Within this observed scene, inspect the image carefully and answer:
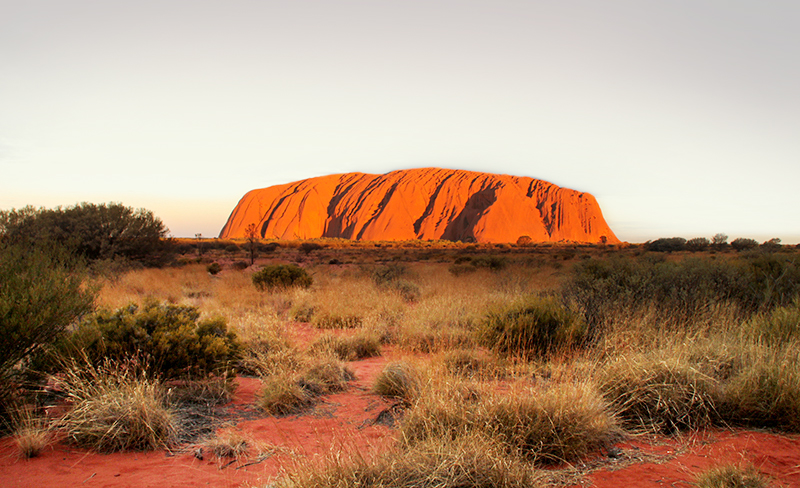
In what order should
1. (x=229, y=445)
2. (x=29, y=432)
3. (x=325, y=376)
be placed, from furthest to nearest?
(x=325, y=376) → (x=229, y=445) → (x=29, y=432)

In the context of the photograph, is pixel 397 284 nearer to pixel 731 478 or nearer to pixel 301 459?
pixel 301 459

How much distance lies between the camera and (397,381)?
4.54m

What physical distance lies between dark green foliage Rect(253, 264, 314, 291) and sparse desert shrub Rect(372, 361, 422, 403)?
8332 millimetres

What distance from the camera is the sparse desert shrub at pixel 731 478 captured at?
2463mm

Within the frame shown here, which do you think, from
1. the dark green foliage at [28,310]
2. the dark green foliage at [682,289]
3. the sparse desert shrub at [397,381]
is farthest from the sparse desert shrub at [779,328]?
the dark green foliage at [28,310]

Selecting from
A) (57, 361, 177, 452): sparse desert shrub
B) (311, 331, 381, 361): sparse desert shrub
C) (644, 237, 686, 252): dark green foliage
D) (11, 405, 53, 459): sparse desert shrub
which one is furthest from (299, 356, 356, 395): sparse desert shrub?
(644, 237, 686, 252): dark green foliage

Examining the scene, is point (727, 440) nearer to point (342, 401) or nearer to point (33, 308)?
point (342, 401)

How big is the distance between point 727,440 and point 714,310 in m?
3.51

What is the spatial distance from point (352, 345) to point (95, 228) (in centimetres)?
1509

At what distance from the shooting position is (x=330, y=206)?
90000mm

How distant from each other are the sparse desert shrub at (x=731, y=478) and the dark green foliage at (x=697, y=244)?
44960 millimetres

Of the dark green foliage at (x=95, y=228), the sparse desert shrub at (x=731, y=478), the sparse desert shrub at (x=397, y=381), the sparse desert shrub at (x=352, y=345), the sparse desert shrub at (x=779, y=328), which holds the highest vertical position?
the dark green foliage at (x=95, y=228)

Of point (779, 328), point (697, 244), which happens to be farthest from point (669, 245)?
point (779, 328)

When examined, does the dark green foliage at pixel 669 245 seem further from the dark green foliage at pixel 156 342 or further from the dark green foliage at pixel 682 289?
the dark green foliage at pixel 156 342
